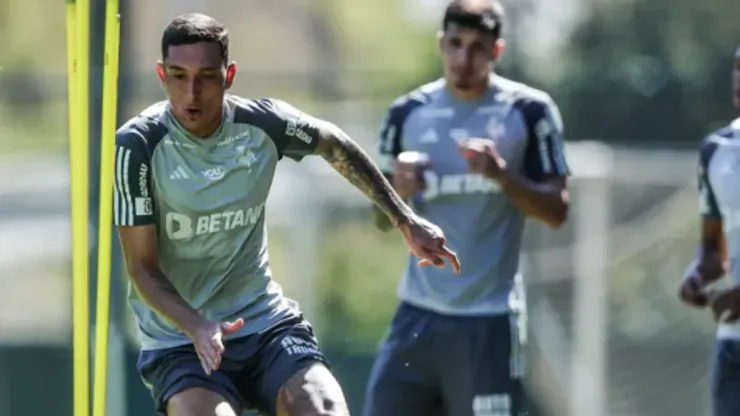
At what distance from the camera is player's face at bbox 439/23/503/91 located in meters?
5.82

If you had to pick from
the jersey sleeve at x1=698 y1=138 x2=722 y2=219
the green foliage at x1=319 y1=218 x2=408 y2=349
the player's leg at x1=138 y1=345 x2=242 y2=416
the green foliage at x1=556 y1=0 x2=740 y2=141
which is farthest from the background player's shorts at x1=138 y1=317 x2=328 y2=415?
the green foliage at x1=556 y1=0 x2=740 y2=141

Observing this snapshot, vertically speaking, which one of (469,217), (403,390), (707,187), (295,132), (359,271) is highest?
(295,132)

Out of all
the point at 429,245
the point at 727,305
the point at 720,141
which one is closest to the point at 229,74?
the point at 429,245

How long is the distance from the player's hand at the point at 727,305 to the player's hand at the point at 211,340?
7.03ft

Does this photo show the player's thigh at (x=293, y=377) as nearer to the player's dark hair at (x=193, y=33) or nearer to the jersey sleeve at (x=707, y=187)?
the player's dark hair at (x=193, y=33)

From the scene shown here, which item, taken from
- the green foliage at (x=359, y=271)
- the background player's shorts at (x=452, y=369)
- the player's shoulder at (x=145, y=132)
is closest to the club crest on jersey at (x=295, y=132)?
the player's shoulder at (x=145, y=132)

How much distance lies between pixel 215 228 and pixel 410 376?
131 centimetres

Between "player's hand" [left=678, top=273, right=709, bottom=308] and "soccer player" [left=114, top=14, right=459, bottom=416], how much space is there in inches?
54.3

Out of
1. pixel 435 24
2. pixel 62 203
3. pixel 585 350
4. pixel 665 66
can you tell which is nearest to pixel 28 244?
pixel 62 203

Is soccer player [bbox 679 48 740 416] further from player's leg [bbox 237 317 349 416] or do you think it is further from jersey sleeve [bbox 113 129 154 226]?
jersey sleeve [bbox 113 129 154 226]

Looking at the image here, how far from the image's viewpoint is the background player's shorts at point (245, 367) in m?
4.65

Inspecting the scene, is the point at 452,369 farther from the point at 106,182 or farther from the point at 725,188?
the point at 106,182

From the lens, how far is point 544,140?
583cm

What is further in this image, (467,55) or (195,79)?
(467,55)
